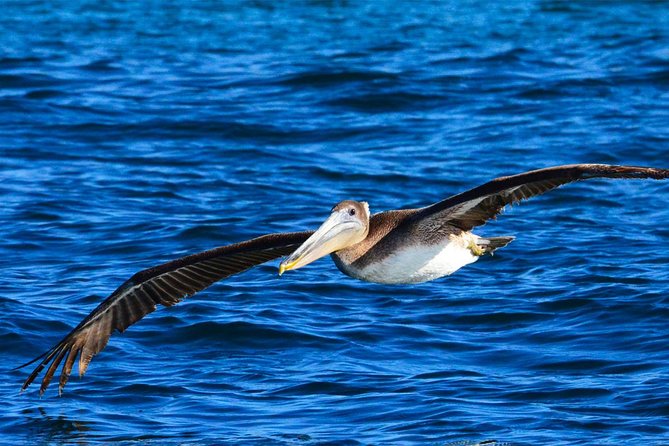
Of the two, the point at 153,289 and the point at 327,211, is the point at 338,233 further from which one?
the point at 327,211

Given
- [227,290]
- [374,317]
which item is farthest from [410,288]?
[227,290]

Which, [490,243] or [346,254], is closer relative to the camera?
[346,254]

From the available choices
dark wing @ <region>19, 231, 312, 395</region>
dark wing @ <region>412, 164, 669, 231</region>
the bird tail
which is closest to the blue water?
dark wing @ <region>19, 231, 312, 395</region>

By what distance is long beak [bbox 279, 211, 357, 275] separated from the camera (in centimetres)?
825

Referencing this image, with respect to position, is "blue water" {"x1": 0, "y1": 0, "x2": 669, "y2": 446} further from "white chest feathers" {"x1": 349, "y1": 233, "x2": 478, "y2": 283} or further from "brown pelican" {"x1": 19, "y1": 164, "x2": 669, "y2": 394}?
"white chest feathers" {"x1": 349, "y1": 233, "x2": 478, "y2": 283}

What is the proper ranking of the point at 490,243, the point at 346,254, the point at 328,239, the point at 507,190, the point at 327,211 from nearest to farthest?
the point at 507,190 < the point at 328,239 < the point at 346,254 < the point at 490,243 < the point at 327,211

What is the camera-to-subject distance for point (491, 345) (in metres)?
10.4

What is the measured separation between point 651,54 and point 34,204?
12.1 m

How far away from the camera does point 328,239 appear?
840cm

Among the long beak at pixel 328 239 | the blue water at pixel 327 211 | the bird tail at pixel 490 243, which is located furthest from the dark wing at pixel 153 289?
the bird tail at pixel 490 243

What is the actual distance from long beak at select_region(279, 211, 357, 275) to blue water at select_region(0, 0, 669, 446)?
1.26 meters

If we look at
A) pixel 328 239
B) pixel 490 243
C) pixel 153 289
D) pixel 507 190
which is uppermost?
pixel 507 190

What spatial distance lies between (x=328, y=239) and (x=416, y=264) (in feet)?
2.21

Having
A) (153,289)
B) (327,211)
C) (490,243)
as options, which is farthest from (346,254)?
(327,211)
